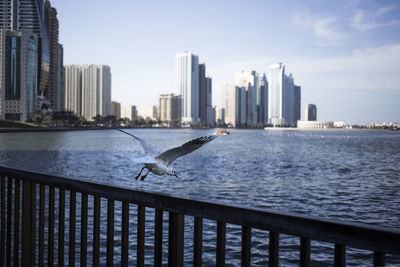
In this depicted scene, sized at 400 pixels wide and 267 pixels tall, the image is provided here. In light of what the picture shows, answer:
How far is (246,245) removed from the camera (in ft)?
7.22

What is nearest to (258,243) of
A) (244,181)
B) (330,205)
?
(330,205)

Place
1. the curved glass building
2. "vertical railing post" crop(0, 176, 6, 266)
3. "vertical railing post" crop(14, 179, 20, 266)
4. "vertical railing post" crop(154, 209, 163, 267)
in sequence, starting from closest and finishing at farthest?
1. "vertical railing post" crop(154, 209, 163, 267)
2. "vertical railing post" crop(14, 179, 20, 266)
3. "vertical railing post" crop(0, 176, 6, 266)
4. the curved glass building

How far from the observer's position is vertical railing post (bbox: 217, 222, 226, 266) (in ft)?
7.50

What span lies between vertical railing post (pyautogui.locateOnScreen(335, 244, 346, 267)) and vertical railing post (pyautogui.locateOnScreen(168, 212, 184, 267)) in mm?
959

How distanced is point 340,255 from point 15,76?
16846 centimetres

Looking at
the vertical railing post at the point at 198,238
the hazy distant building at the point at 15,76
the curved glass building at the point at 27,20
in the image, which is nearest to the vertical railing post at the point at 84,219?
the vertical railing post at the point at 198,238

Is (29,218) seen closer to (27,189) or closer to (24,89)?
(27,189)

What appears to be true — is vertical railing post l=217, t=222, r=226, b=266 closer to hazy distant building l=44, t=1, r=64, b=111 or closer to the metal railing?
the metal railing

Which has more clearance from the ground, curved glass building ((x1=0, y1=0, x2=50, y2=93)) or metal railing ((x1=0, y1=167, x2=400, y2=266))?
curved glass building ((x1=0, y1=0, x2=50, y2=93))

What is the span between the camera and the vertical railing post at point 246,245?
2165mm

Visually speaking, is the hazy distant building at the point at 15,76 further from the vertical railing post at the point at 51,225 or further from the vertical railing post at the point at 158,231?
the vertical railing post at the point at 158,231

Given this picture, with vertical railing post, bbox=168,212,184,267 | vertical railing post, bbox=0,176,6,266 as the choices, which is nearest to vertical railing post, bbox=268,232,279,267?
vertical railing post, bbox=168,212,184,267

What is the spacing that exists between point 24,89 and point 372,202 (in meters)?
157

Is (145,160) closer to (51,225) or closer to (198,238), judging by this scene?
(198,238)
